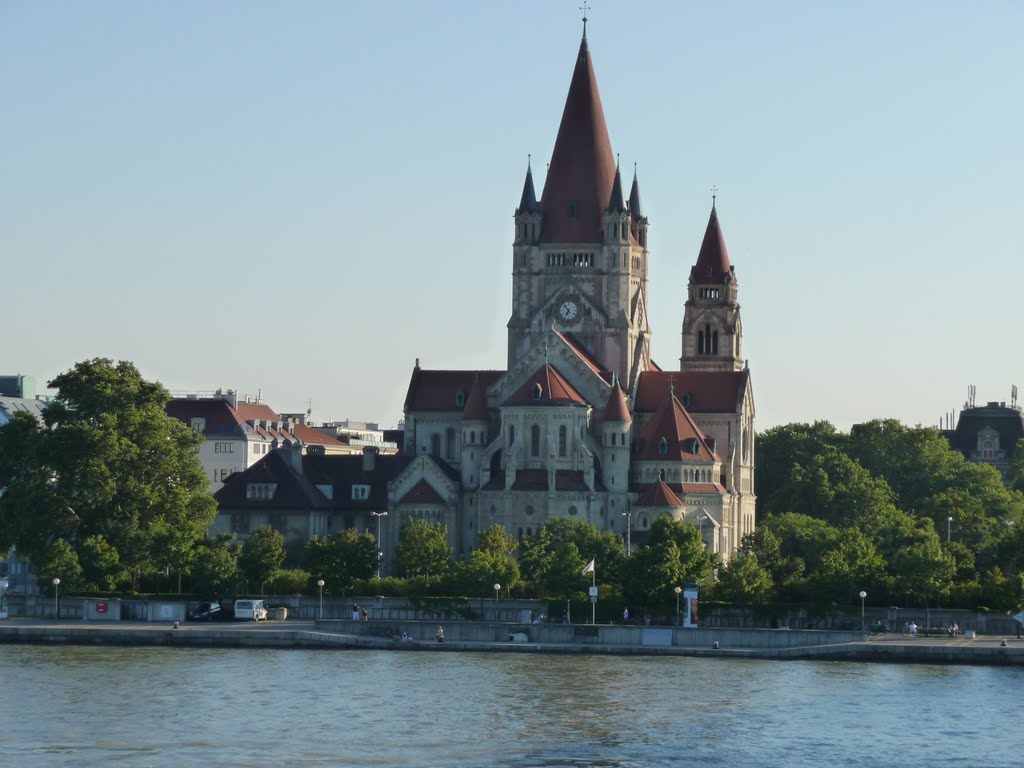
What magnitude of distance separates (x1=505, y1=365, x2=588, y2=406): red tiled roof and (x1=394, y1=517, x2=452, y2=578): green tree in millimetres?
12941

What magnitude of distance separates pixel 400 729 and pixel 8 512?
44.9m

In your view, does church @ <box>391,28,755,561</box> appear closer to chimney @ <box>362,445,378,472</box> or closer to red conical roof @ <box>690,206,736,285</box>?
chimney @ <box>362,445,378,472</box>

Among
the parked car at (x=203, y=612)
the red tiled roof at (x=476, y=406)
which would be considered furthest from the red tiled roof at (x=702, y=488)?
the parked car at (x=203, y=612)

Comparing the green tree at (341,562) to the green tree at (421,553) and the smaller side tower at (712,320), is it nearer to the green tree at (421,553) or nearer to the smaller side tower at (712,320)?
the green tree at (421,553)

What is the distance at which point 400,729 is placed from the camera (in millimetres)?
85938

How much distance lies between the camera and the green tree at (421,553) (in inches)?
5138

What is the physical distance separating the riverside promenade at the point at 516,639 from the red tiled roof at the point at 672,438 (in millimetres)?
30309

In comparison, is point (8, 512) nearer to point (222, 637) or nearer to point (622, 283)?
point (222, 637)

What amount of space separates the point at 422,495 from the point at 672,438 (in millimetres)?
15058

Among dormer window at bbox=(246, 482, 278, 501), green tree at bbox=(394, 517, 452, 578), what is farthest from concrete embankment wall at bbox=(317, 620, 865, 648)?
dormer window at bbox=(246, 482, 278, 501)

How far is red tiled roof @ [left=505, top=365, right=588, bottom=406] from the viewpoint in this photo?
144 metres

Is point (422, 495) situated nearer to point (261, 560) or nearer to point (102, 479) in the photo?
point (261, 560)

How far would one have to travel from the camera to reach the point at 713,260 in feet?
554

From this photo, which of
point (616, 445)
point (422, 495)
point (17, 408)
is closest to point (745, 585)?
point (616, 445)
